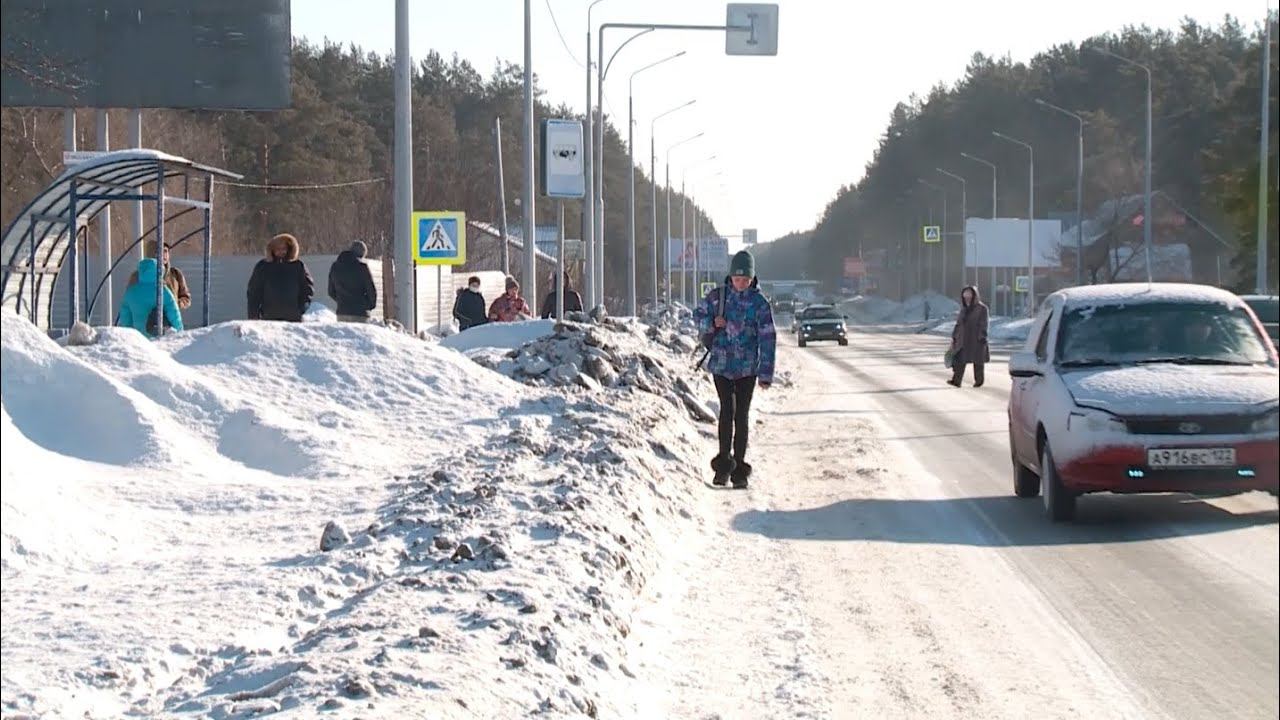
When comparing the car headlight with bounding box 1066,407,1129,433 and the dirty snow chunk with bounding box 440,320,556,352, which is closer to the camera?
the car headlight with bounding box 1066,407,1129,433

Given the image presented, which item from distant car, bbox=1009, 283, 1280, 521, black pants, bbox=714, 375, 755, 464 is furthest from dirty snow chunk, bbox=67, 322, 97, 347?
distant car, bbox=1009, 283, 1280, 521

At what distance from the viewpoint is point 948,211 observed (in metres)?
129

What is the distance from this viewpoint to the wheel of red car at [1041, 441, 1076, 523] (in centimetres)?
1006

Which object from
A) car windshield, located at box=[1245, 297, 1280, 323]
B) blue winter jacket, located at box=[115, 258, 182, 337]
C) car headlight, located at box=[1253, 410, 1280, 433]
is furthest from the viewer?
blue winter jacket, located at box=[115, 258, 182, 337]

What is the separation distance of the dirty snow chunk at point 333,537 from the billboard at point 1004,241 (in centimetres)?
8381

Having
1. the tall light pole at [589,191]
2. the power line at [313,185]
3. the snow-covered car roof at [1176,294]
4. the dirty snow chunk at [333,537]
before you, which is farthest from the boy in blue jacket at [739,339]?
the power line at [313,185]

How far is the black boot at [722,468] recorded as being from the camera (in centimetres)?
1329

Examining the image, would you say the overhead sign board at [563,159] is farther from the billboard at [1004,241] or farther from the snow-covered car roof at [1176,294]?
the billboard at [1004,241]

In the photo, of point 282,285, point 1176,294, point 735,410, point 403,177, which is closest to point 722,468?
point 735,410

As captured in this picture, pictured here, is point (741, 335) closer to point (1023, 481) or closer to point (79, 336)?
point (1023, 481)

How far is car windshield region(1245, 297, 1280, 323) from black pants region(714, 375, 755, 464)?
9.79 metres

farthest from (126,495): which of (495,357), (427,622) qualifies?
(495,357)

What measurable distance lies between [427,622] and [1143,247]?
358 centimetres

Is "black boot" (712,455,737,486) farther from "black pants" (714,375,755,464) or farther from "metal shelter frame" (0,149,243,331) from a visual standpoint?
"metal shelter frame" (0,149,243,331)
